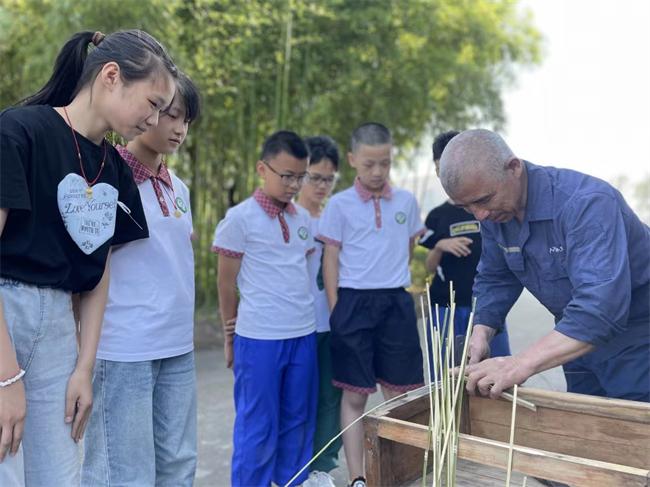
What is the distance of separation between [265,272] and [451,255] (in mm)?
911

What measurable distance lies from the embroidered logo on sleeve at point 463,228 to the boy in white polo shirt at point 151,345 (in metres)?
1.42

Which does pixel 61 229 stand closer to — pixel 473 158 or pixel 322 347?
pixel 473 158

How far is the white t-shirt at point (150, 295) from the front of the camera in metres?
1.53

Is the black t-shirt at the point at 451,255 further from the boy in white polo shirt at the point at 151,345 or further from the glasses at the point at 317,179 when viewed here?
the boy in white polo shirt at the point at 151,345

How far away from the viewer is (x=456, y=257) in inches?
108

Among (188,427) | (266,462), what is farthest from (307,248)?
(188,427)

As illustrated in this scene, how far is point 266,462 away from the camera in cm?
227

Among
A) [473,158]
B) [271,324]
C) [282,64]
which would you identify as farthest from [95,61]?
[282,64]

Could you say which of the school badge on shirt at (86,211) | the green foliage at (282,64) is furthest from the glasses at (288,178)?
the green foliage at (282,64)

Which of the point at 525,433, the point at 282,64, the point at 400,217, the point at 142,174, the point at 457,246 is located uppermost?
the point at 282,64

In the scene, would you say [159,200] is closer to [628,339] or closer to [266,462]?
[266,462]

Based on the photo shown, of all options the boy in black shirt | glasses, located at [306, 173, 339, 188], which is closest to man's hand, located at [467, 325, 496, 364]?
the boy in black shirt

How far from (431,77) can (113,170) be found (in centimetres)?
506

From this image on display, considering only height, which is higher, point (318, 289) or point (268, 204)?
point (268, 204)
